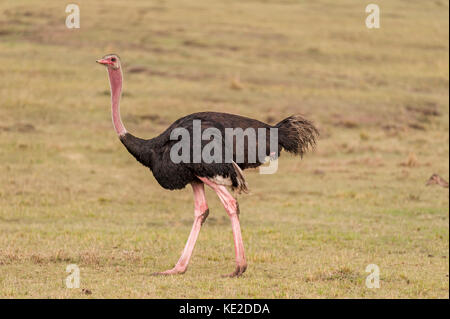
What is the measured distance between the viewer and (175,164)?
9.05 m

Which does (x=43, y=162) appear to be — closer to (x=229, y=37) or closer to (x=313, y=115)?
(x=313, y=115)

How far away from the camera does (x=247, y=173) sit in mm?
19375

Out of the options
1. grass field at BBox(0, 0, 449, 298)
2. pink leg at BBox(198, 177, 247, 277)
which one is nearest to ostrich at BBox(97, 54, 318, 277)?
pink leg at BBox(198, 177, 247, 277)

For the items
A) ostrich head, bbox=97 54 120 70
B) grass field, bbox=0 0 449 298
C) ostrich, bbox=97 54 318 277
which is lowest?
grass field, bbox=0 0 449 298

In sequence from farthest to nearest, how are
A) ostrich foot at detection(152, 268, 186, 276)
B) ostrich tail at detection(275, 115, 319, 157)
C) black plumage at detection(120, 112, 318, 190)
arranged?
ostrich tail at detection(275, 115, 319, 157) → ostrich foot at detection(152, 268, 186, 276) → black plumage at detection(120, 112, 318, 190)

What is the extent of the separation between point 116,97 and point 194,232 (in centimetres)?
179

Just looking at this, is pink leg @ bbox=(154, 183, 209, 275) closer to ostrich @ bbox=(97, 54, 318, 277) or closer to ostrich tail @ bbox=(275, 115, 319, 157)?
ostrich @ bbox=(97, 54, 318, 277)

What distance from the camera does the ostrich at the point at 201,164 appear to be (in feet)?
29.6

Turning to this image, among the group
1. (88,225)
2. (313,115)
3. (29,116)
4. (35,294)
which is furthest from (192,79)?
(35,294)

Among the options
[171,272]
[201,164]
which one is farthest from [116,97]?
[171,272]

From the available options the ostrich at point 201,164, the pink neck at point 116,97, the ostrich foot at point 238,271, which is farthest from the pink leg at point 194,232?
the pink neck at point 116,97

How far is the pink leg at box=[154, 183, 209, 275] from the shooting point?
9.45 meters

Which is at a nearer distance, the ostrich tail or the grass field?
the ostrich tail

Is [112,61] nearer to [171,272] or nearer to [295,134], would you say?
[295,134]
